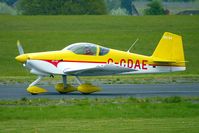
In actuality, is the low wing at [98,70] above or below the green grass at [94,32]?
below

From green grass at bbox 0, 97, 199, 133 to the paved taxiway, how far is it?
2.17 metres

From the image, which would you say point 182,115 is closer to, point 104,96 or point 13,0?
point 104,96

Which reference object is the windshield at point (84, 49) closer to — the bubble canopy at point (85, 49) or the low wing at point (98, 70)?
the bubble canopy at point (85, 49)

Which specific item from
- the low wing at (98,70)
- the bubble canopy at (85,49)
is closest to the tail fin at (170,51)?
the low wing at (98,70)

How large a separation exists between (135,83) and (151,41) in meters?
25.8

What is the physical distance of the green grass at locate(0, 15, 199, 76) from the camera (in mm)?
55719

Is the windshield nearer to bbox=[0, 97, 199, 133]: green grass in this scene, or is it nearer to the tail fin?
the tail fin

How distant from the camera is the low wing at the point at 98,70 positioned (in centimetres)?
2827

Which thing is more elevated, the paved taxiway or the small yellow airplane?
the small yellow airplane

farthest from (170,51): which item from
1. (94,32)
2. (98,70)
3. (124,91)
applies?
(94,32)

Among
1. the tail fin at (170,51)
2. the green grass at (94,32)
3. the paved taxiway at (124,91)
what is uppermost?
the green grass at (94,32)

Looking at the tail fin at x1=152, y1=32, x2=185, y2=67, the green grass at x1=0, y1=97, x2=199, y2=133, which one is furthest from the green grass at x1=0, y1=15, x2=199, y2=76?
the green grass at x1=0, y1=97, x2=199, y2=133

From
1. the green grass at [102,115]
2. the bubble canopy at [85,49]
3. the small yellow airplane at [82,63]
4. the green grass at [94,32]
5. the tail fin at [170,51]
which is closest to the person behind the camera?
the green grass at [102,115]

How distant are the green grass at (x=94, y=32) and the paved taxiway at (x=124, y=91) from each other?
663 inches
